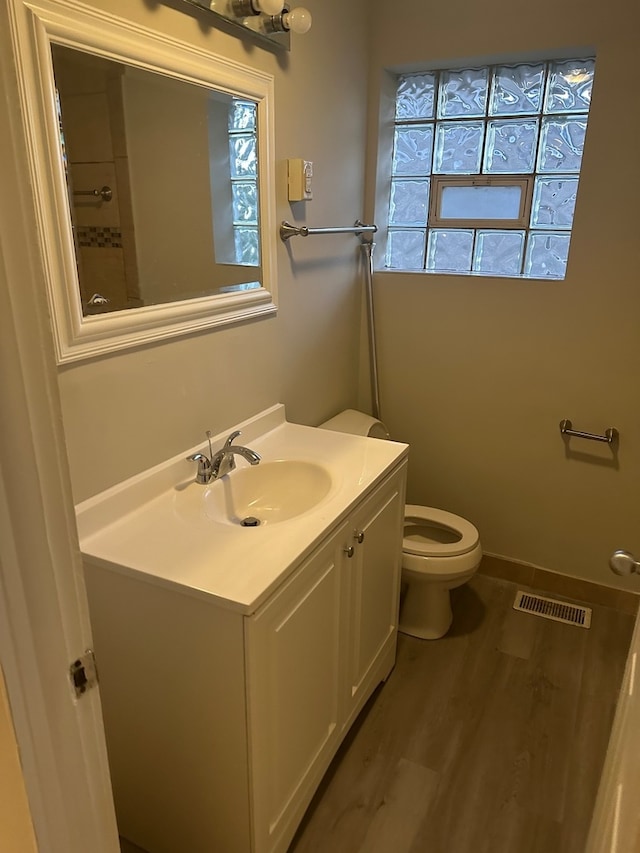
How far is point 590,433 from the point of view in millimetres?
2338

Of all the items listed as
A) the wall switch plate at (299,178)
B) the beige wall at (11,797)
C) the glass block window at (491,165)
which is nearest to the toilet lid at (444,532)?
the glass block window at (491,165)

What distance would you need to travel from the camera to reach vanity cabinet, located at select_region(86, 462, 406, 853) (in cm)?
125

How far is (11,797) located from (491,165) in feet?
7.93

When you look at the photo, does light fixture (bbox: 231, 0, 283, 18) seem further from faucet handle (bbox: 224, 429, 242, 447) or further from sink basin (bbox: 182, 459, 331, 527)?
sink basin (bbox: 182, 459, 331, 527)

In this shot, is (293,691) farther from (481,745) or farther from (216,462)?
(481,745)

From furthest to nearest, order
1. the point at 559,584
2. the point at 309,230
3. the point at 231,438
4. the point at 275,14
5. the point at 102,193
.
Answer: the point at 559,584 < the point at 309,230 < the point at 231,438 < the point at 275,14 < the point at 102,193

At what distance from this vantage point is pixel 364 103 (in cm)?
234

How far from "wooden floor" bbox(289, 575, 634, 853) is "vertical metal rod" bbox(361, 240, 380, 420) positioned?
93 cm

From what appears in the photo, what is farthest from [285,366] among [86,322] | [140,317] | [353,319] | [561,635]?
[561,635]

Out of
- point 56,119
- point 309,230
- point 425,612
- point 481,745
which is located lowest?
point 481,745

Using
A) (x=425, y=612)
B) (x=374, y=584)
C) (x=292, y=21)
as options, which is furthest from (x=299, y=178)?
(x=425, y=612)

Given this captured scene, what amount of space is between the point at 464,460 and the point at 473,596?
0.57 meters

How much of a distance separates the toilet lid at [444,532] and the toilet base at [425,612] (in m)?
0.17

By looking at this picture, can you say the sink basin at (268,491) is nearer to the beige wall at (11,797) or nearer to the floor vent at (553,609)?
the beige wall at (11,797)
